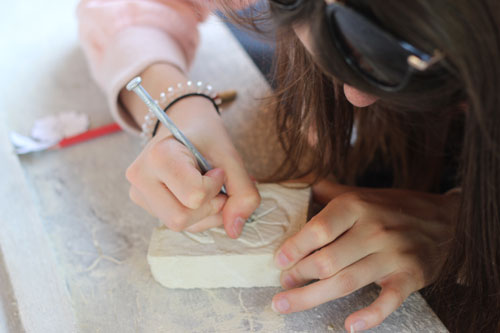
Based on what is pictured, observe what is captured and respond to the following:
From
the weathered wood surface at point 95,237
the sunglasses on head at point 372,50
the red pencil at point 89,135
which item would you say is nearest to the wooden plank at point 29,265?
the weathered wood surface at point 95,237

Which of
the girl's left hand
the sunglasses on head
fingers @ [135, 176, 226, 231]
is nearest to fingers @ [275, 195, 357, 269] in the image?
the girl's left hand

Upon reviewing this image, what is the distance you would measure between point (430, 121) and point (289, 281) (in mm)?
345

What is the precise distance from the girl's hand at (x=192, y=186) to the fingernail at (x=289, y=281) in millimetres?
81

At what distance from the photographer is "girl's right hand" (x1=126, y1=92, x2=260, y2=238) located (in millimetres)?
605

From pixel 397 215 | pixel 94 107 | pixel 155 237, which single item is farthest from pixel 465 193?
pixel 94 107

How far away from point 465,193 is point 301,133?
0.27m

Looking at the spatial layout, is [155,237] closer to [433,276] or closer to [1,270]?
[1,270]

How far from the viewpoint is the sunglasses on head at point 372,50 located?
402mm

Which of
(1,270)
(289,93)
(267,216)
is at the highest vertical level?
(289,93)

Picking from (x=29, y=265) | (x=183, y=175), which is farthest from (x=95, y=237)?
(x=183, y=175)

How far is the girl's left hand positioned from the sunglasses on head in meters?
0.22

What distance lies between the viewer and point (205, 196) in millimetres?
600

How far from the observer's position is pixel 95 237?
72 cm

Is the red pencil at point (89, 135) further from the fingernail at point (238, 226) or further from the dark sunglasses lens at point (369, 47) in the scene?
the dark sunglasses lens at point (369, 47)
